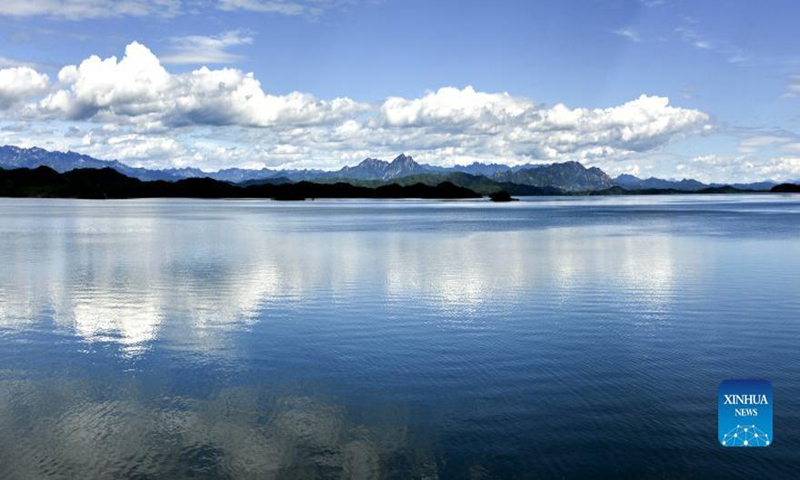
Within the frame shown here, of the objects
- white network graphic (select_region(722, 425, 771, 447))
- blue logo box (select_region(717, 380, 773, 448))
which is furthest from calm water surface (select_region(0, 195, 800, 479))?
blue logo box (select_region(717, 380, 773, 448))

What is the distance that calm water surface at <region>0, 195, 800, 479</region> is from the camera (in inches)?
807

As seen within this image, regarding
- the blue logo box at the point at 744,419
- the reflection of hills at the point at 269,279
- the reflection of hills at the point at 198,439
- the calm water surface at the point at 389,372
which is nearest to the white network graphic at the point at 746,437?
the blue logo box at the point at 744,419

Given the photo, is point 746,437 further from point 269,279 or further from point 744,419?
point 269,279

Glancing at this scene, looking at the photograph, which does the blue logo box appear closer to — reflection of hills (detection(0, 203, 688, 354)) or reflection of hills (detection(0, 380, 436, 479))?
reflection of hills (detection(0, 380, 436, 479))

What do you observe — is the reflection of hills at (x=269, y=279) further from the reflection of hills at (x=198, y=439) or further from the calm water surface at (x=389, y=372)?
the reflection of hills at (x=198, y=439)

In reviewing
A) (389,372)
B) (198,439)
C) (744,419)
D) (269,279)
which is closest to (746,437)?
(744,419)

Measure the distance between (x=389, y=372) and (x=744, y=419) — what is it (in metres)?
15.2

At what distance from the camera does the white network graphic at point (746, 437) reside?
21266mm

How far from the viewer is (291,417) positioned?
2406cm

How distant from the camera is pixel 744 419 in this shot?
871 inches

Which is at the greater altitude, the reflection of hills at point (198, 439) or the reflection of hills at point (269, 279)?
the reflection of hills at point (269, 279)

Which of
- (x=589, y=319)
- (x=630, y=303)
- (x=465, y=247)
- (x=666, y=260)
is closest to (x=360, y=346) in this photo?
(x=589, y=319)

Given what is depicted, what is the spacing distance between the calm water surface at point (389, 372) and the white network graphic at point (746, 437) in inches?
15.6

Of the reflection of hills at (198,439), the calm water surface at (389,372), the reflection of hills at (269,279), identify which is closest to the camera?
the reflection of hills at (198,439)
